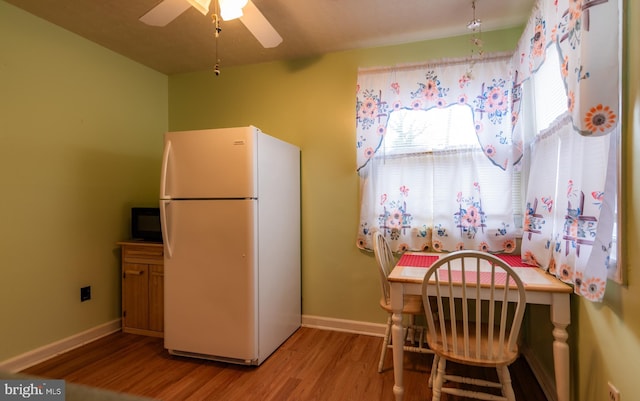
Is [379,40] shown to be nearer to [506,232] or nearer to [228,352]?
[506,232]

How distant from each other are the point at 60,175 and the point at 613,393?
3438 mm

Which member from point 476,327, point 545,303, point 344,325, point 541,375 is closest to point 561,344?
point 545,303

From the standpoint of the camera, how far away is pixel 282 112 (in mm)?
2988

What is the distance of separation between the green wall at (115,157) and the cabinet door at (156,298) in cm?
41

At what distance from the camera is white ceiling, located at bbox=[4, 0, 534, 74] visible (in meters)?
2.13

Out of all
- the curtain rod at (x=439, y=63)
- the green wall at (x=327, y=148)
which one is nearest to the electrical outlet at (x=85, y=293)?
the green wall at (x=327, y=148)

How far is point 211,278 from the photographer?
7.25ft

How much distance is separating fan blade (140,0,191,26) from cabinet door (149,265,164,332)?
72.5 inches

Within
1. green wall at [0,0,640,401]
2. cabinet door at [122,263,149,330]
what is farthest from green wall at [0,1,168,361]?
cabinet door at [122,263,149,330]

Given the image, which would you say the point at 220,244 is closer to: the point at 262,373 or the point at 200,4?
the point at 262,373

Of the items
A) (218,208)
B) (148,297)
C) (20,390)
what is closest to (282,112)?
(218,208)

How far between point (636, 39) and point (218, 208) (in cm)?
218

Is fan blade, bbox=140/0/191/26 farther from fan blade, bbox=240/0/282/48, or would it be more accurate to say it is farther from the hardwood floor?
the hardwood floor

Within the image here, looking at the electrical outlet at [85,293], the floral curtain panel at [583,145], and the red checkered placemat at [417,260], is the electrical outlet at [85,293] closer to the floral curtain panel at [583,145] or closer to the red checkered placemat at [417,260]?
the red checkered placemat at [417,260]
